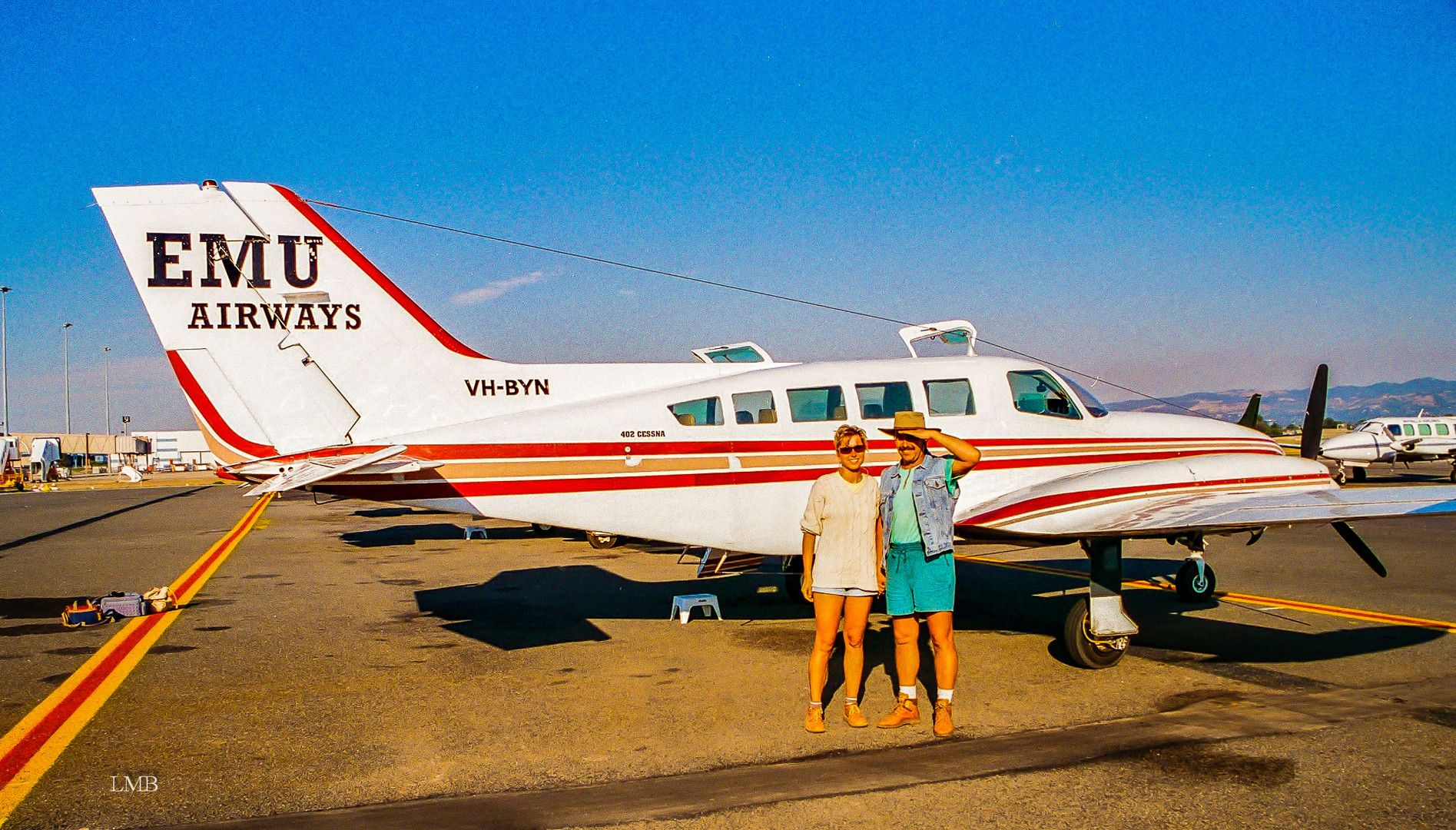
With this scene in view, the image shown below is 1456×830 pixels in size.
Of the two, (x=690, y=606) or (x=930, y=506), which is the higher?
(x=930, y=506)

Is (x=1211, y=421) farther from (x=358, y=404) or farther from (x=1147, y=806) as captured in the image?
(x=358, y=404)

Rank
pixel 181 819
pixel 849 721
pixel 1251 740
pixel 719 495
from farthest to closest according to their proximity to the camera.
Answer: pixel 719 495 < pixel 849 721 < pixel 1251 740 < pixel 181 819

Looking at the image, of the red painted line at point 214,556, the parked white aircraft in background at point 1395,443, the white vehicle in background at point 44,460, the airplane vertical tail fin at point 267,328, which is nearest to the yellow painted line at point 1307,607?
the airplane vertical tail fin at point 267,328

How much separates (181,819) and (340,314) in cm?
559

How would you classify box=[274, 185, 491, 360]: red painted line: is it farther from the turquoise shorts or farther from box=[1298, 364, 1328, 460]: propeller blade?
box=[1298, 364, 1328, 460]: propeller blade

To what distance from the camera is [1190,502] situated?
8156 millimetres

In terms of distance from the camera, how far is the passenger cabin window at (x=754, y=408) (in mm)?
8570

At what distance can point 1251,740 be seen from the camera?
18.7 feet

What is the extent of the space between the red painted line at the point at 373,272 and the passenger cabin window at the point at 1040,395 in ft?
18.8

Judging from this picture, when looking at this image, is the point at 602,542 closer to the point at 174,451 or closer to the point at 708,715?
the point at 708,715

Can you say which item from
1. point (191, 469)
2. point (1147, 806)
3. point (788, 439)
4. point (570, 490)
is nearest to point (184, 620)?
point (570, 490)

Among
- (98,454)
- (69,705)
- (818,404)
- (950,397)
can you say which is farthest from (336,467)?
(98,454)

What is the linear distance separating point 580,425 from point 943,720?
13.6ft

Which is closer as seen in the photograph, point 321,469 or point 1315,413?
point 321,469
